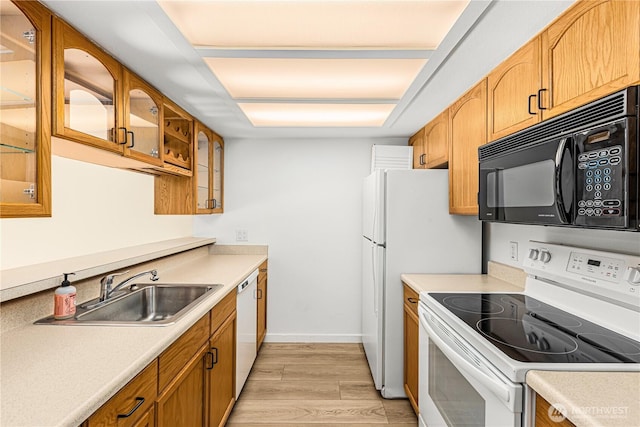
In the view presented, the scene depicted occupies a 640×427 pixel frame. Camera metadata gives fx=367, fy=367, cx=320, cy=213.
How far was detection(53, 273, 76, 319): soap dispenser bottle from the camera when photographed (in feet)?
4.94

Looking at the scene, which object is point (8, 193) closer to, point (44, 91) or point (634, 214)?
point (44, 91)

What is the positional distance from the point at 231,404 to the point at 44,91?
196 centimetres

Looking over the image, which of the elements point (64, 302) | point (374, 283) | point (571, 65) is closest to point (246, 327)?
point (374, 283)

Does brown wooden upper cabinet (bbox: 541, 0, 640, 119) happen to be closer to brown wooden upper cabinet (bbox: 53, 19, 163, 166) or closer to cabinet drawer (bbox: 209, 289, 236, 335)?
cabinet drawer (bbox: 209, 289, 236, 335)

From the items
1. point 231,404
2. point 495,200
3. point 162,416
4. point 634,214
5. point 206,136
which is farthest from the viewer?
point 206,136

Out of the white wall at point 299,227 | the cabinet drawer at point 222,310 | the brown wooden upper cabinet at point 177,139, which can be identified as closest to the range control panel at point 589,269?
the cabinet drawer at point 222,310

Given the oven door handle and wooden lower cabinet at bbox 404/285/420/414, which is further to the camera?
wooden lower cabinet at bbox 404/285/420/414

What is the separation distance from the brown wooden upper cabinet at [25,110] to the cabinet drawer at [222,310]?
90cm

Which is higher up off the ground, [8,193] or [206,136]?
[206,136]

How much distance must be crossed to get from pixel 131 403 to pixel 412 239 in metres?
1.96

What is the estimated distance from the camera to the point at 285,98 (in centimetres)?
244

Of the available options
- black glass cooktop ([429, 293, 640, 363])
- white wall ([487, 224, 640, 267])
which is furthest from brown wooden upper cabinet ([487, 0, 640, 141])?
black glass cooktop ([429, 293, 640, 363])

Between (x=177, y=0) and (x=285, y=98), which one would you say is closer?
(x=177, y=0)

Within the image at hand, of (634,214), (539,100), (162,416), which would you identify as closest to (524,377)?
(634,214)
